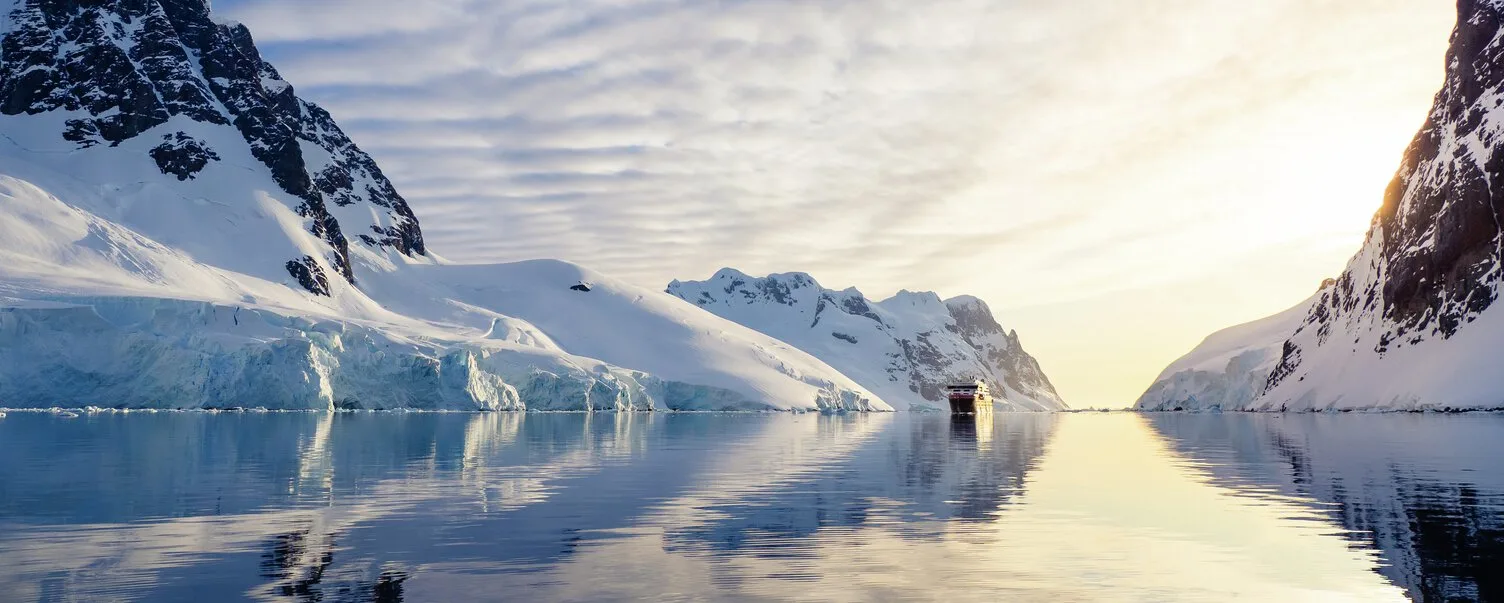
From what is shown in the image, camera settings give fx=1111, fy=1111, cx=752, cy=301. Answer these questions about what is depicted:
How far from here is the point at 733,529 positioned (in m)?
23.2

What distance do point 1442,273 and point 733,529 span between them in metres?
178

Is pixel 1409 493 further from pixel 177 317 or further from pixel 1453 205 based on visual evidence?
pixel 1453 205

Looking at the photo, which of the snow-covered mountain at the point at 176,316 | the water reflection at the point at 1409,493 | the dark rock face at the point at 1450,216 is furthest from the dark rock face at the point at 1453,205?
the water reflection at the point at 1409,493

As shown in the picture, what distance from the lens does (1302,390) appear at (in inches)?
7411

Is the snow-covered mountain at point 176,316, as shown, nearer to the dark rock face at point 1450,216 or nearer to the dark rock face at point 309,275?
the dark rock face at point 309,275

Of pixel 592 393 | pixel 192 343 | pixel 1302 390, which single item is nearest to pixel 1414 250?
pixel 1302 390

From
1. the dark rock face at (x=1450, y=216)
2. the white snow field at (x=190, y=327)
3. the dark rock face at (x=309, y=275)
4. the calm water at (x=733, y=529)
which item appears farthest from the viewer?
the dark rock face at (x=309, y=275)

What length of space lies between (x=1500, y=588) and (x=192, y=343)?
13176 centimetres

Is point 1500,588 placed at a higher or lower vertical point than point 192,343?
lower

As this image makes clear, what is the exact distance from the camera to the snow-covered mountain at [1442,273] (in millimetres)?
149250

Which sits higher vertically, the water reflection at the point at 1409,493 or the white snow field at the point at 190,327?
the white snow field at the point at 190,327

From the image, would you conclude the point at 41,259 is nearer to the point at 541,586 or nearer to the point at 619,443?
the point at 619,443

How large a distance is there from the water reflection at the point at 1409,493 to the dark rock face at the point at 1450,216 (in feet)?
379

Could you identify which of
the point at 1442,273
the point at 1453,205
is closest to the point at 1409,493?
the point at 1442,273
